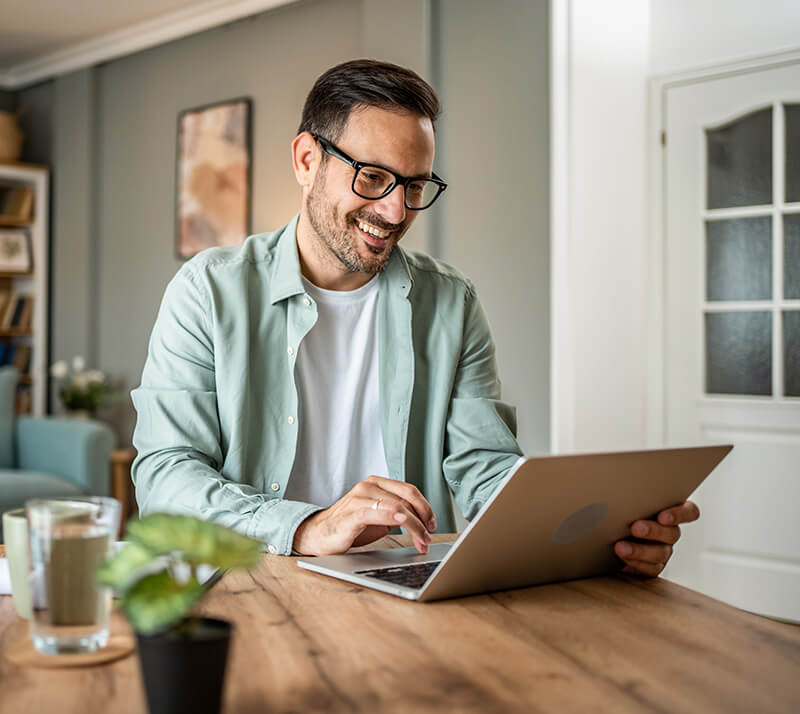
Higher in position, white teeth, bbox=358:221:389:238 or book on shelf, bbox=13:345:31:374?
white teeth, bbox=358:221:389:238

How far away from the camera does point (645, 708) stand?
0.67m

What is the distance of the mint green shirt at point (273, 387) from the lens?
1425 mm

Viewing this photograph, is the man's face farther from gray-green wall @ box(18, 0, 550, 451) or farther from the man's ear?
gray-green wall @ box(18, 0, 550, 451)

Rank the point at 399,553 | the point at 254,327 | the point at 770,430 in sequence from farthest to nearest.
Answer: the point at 770,430
the point at 254,327
the point at 399,553

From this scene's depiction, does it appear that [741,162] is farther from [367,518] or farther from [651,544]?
[367,518]

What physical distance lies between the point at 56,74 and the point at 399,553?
545 centimetres

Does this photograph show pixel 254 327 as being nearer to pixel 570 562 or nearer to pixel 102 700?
pixel 570 562

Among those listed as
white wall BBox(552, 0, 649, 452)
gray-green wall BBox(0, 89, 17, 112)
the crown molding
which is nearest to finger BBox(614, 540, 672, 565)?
white wall BBox(552, 0, 649, 452)

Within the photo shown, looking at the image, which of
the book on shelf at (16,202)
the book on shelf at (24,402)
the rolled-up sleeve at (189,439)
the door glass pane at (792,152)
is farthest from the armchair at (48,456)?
the door glass pane at (792,152)

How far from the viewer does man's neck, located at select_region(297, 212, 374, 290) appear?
172cm

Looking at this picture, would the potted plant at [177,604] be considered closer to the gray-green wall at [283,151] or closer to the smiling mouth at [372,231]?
the smiling mouth at [372,231]

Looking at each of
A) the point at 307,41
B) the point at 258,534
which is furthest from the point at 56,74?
the point at 258,534

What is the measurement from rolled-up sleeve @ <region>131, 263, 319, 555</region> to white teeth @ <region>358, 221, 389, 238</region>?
0.30 meters

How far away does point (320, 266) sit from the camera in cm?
174
